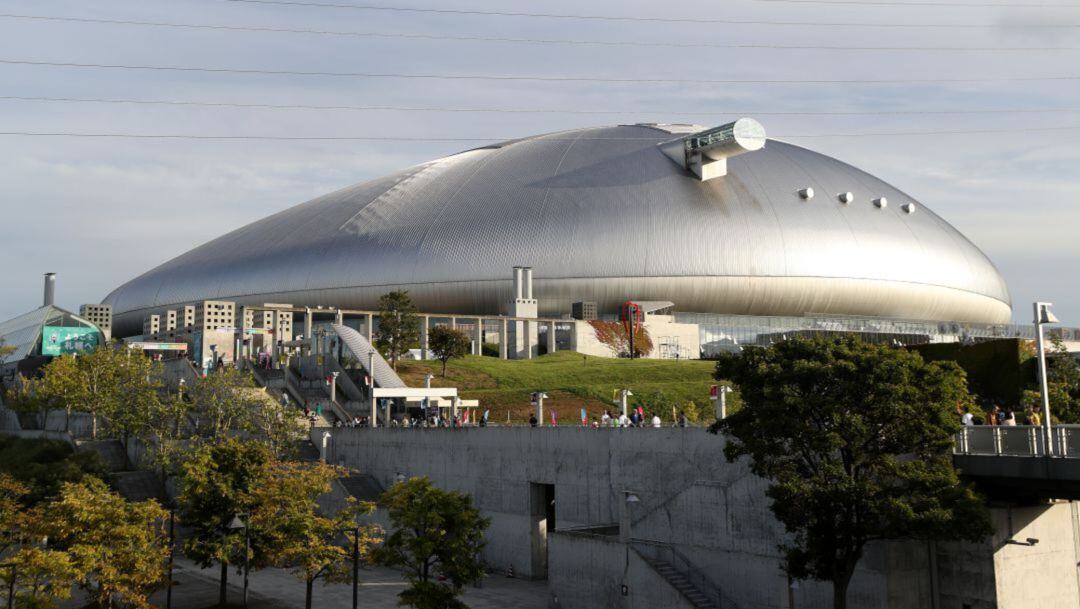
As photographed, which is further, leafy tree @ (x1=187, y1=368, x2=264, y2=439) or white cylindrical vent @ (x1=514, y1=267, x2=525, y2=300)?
white cylindrical vent @ (x1=514, y1=267, x2=525, y2=300)

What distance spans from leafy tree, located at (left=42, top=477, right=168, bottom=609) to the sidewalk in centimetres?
508

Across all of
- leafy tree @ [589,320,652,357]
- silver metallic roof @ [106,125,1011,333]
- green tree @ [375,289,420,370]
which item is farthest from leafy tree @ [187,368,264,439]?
silver metallic roof @ [106,125,1011,333]

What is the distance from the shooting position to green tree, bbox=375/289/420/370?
2798 inches

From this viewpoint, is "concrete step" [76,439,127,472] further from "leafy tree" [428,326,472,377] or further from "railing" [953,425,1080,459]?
"railing" [953,425,1080,459]

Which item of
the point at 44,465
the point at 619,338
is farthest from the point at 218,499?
the point at 619,338

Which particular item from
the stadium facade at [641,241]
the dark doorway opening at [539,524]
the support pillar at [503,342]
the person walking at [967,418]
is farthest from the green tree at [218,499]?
the stadium facade at [641,241]

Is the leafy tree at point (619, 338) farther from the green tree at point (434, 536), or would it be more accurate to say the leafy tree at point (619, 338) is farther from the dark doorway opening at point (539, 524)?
Result: the green tree at point (434, 536)

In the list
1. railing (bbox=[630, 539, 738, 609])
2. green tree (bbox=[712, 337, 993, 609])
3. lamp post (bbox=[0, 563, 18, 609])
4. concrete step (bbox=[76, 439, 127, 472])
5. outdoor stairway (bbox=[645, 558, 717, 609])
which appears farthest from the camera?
concrete step (bbox=[76, 439, 127, 472])

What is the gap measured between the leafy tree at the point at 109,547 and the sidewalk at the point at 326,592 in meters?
5.08

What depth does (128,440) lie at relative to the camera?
5466cm

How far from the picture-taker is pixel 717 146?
92.5 meters

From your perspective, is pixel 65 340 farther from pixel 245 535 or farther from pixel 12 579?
pixel 12 579

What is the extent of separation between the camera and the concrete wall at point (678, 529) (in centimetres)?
2744

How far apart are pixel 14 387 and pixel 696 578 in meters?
56.5
